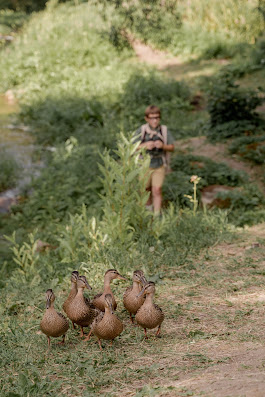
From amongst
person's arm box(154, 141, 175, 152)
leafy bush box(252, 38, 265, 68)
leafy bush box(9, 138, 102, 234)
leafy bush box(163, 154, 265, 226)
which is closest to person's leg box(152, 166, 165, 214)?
person's arm box(154, 141, 175, 152)

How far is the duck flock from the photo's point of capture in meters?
4.07

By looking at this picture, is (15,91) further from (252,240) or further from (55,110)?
(252,240)

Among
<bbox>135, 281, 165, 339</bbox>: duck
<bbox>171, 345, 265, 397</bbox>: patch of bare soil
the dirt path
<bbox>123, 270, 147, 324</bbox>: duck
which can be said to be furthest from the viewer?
<bbox>123, 270, 147, 324</bbox>: duck

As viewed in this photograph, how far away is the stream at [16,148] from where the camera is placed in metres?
10.7

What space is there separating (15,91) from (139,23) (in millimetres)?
7373

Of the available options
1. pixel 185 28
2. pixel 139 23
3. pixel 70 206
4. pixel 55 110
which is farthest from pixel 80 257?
pixel 185 28

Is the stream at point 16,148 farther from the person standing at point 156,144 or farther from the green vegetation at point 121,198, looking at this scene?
the person standing at point 156,144

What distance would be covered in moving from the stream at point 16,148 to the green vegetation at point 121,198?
10.0 inches

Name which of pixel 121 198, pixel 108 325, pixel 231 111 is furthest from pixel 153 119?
pixel 231 111

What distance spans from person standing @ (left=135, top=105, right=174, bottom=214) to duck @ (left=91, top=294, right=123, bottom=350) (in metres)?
3.21

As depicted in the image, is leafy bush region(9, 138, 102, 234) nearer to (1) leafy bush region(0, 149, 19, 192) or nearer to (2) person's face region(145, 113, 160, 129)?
(1) leafy bush region(0, 149, 19, 192)

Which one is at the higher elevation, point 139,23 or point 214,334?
point 139,23

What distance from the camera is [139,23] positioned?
10.9 m

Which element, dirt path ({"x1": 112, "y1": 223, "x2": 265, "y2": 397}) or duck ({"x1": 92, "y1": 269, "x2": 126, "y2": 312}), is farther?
duck ({"x1": 92, "y1": 269, "x2": 126, "y2": 312})
